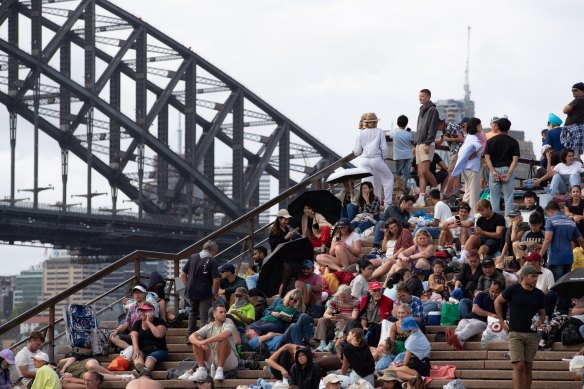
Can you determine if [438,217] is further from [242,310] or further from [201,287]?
[201,287]

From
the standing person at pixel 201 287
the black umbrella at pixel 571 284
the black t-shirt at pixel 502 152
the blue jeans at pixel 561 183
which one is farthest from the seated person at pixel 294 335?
the blue jeans at pixel 561 183

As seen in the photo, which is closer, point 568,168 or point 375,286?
point 375,286

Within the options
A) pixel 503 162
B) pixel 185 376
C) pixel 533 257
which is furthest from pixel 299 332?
pixel 503 162

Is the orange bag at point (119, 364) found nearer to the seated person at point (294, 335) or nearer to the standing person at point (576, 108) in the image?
the seated person at point (294, 335)

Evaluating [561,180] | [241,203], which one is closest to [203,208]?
[241,203]

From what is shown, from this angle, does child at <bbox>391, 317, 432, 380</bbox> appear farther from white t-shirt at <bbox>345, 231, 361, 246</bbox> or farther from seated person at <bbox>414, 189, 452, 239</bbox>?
seated person at <bbox>414, 189, 452, 239</bbox>

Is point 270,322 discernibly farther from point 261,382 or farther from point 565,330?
point 565,330

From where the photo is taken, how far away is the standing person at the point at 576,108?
24.3m

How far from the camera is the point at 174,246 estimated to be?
92812 millimetres

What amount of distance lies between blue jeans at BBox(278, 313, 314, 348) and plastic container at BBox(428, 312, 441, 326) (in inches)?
53.2

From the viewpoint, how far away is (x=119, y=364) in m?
21.4

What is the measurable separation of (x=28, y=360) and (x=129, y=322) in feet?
4.47

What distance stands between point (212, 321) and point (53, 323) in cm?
238

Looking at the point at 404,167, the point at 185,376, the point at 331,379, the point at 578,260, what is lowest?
the point at 185,376
